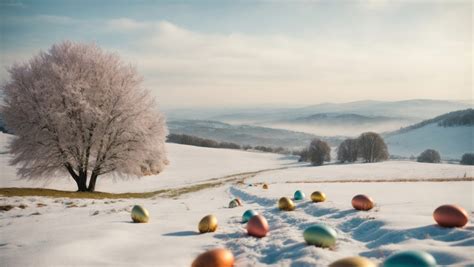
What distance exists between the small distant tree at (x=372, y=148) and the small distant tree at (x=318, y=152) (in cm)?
1011

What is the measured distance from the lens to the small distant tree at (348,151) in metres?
106

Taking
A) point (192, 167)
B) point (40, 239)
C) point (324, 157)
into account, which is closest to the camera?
point (40, 239)

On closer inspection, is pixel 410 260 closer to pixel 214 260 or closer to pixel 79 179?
pixel 214 260

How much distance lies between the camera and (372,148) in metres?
102

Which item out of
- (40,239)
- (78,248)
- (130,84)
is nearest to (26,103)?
(130,84)

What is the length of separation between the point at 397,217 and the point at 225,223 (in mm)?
5653

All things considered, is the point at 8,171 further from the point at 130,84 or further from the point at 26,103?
the point at 130,84

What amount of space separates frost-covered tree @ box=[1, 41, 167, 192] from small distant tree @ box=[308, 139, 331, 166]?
81184mm

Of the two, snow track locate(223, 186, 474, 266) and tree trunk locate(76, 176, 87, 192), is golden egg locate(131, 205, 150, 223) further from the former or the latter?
tree trunk locate(76, 176, 87, 192)

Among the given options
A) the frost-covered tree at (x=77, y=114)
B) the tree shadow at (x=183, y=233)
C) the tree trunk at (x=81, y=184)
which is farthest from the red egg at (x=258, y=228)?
the tree trunk at (x=81, y=184)

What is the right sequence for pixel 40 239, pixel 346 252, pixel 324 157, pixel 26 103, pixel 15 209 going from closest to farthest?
1. pixel 346 252
2. pixel 40 239
3. pixel 15 209
4. pixel 26 103
5. pixel 324 157

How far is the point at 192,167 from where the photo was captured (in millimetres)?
73688

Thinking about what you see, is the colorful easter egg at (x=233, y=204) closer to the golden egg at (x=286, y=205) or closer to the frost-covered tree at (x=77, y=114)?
the golden egg at (x=286, y=205)

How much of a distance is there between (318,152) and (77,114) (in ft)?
286
